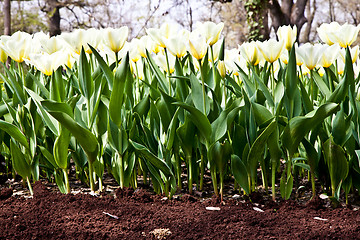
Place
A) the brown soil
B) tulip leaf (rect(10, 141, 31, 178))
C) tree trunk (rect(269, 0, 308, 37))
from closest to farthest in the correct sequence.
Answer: the brown soil < tulip leaf (rect(10, 141, 31, 178)) < tree trunk (rect(269, 0, 308, 37))

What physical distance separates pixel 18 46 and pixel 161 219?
104cm

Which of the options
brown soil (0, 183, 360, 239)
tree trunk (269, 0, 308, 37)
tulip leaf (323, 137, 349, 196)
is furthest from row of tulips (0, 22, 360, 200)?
tree trunk (269, 0, 308, 37)

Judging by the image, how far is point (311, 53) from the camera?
5.42ft

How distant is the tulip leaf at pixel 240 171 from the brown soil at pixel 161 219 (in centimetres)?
11

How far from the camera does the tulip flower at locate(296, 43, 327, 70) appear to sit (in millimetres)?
1648

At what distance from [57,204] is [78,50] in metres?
0.68

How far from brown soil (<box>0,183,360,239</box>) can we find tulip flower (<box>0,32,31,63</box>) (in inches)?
24.5

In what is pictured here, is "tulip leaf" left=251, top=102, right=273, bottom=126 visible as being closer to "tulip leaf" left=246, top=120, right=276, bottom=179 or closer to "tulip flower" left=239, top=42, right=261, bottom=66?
"tulip leaf" left=246, top=120, right=276, bottom=179

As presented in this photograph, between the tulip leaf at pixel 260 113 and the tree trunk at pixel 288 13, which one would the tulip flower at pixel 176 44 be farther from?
the tree trunk at pixel 288 13

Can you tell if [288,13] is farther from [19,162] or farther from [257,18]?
[19,162]

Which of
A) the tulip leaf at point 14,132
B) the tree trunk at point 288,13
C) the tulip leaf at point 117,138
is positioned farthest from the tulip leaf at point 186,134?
the tree trunk at point 288,13

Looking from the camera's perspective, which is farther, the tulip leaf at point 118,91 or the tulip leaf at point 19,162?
the tulip leaf at point 19,162

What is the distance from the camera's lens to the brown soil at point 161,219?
1.30m

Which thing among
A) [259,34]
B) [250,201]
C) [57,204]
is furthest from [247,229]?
[259,34]
